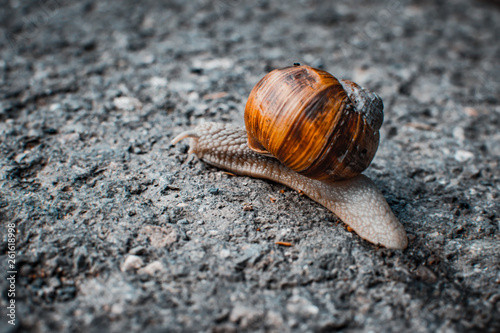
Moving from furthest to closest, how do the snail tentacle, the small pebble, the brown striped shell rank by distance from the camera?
the small pebble → the snail tentacle → the brown striped shell

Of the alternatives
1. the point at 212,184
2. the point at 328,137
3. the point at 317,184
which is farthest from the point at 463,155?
the point at 212,184

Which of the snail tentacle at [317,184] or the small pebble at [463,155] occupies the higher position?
the snail tentacle at [317,184]

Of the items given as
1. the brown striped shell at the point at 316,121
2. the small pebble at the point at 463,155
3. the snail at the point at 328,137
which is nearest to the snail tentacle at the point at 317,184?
the snail at the point at 328,137

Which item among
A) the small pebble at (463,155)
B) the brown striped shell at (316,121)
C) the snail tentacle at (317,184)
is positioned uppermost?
the brown striped shell at (316,121)

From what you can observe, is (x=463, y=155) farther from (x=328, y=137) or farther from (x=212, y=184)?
(x=212, y=184)

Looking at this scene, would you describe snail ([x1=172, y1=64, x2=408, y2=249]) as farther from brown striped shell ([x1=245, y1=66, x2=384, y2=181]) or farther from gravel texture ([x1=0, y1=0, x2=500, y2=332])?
gravel texture ([x1=0, y1=0, x2=500, y2=332])

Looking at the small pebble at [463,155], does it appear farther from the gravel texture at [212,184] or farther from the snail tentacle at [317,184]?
the snail tentacle at [317,184]

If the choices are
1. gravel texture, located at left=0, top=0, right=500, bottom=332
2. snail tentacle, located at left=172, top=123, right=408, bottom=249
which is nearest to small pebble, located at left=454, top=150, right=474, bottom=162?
gravel texture, located at left=0, top=0, right=500, bottom=332
